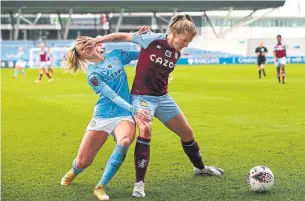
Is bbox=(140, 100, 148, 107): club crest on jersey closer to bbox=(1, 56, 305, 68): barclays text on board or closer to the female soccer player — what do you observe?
the female soccer player

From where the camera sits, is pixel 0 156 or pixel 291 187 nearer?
pixel 291 187

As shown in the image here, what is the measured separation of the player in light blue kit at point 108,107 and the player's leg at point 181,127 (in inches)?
21.4

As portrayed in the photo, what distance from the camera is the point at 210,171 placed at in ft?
29.7

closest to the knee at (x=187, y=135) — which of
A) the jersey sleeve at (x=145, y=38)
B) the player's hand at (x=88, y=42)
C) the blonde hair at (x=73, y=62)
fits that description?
the jersey sleeve at (x=145, y=38)

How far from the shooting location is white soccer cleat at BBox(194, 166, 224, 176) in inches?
356

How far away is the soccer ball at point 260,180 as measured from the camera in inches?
312

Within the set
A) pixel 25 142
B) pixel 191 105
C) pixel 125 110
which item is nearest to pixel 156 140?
pixel 25 142

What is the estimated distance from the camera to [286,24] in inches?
3890

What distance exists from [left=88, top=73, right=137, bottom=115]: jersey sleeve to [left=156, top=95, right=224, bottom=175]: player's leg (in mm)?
681

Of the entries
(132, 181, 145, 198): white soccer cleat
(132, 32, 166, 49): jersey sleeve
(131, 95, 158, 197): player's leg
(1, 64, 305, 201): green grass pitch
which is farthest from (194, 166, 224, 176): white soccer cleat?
(132, 32, 166, 49): jersey sleeve

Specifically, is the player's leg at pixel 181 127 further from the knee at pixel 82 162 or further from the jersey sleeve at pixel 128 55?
the knee at pixel 82 162

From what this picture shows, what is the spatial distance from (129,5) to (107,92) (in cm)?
7568

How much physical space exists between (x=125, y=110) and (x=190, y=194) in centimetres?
132

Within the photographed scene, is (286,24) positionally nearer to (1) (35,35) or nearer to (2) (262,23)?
(2) (262,23)
